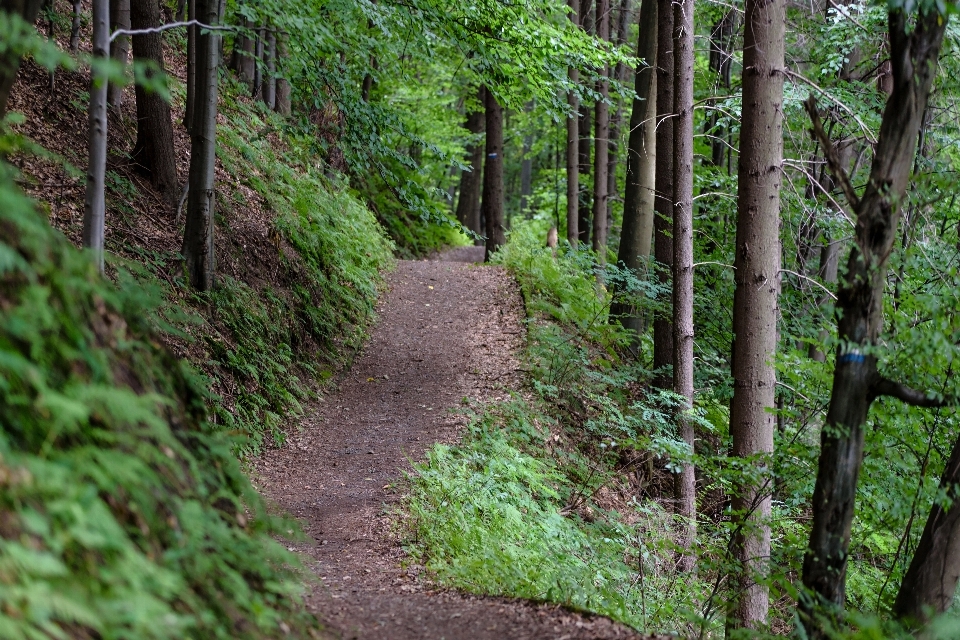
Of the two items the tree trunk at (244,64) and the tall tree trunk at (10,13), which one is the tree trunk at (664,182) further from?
the tree trunk at (244,64)

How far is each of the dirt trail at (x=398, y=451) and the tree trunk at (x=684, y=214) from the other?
2.91 meters

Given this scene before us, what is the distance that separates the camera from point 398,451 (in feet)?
29.1

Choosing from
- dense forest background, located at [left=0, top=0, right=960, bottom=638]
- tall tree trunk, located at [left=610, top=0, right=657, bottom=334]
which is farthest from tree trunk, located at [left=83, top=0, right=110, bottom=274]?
tall tree trunk, located at [left=610, top=0, right=657, bottom=334]

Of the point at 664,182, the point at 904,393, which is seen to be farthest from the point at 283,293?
the point at 904,393

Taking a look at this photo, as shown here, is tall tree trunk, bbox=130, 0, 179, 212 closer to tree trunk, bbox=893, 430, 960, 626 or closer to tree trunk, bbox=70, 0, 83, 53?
tree trunk, bbox=70, 0, 83, 53

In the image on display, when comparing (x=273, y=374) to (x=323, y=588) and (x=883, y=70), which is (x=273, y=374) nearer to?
(x=323, y=588)

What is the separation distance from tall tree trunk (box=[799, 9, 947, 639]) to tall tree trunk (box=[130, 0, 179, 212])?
831 centimetres

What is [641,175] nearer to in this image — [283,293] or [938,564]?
[283,293]

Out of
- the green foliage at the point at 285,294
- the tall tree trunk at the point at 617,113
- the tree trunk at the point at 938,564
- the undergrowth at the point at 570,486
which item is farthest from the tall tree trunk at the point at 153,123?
the tall tree trunk at the point at 617,113

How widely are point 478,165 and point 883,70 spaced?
1672 centimetres

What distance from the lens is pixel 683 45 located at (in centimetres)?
869

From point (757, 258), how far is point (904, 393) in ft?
9.78

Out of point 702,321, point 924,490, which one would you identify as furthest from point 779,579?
point 702,321

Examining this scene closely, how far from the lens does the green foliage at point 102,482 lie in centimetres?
226
